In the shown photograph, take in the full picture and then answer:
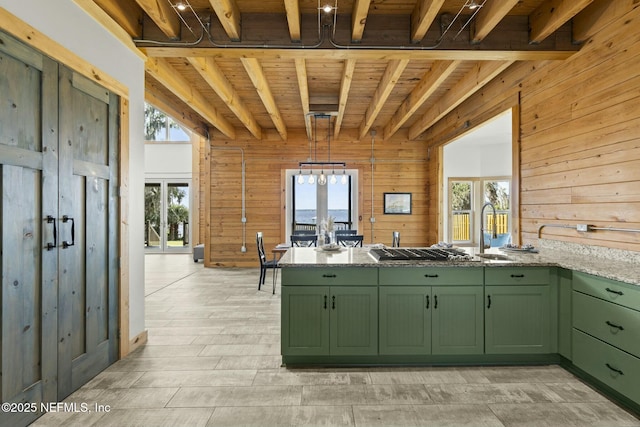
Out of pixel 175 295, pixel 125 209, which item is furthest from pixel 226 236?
pixel 125 209

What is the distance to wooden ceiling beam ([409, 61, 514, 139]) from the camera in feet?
11.4

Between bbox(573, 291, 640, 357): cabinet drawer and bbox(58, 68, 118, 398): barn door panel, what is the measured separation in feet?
11.6

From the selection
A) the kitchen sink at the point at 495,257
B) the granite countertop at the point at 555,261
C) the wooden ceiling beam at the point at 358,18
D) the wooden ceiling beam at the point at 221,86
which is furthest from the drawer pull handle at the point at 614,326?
the wooden ceiling beam at the point at 221,86

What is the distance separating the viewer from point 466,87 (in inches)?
161

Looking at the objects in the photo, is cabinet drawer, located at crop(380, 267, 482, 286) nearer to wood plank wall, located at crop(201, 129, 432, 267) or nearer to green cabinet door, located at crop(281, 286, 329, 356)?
green cabinet door, located at crop(281, 286, 329, 356)

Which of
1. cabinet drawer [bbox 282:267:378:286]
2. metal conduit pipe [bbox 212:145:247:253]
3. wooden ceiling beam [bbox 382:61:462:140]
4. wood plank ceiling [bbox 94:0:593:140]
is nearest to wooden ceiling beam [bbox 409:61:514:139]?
wood plank ceiling [bbox 94:0:593:140]

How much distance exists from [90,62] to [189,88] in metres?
2.07

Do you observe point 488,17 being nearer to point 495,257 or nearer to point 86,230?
point 495,257

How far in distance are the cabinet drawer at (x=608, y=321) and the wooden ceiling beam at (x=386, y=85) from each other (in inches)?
101

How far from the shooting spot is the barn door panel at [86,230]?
2080mm

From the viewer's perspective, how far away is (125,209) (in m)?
2.70

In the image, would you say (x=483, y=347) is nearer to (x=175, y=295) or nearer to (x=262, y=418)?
(x=262, y=418)

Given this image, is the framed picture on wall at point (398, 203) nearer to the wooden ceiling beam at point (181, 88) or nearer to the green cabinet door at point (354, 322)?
the wooden ceiling beam at point (181, 88)

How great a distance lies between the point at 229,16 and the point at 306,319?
248cm
